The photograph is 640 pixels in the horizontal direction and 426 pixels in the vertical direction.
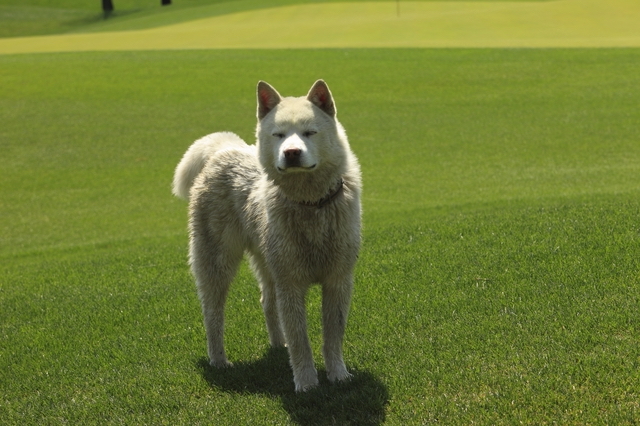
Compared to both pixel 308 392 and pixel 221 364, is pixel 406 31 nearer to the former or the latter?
pixel 221 364

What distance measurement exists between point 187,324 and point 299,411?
2322 mm

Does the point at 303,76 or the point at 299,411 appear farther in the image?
the point at 303,76

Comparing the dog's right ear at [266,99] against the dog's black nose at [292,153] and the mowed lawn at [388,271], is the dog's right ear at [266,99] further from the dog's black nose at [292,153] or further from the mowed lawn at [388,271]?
the mowed lawn at [388,271]

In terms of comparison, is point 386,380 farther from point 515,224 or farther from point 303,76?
point 303,76

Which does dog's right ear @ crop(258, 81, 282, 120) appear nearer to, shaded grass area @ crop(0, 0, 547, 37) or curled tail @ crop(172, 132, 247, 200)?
curled tail @ crop(172, 132, 247, 200)

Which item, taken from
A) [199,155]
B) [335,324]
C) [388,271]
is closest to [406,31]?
[388,271]

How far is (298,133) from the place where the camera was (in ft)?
16.5

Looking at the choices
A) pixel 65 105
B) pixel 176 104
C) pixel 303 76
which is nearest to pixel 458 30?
pixel 303 76

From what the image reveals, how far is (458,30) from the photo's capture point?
30.0 meters

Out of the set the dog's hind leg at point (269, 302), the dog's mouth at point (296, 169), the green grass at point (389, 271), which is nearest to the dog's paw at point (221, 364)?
the green grass at point (389, 271)

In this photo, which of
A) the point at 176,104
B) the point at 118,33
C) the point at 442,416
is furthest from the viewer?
the point at 118,33

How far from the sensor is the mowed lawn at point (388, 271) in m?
5.05

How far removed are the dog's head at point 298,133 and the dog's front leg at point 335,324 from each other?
→ 2.74ft

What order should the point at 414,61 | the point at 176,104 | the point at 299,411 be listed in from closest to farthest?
the point at 299,411, the point at 176,104, the point at 414,61
